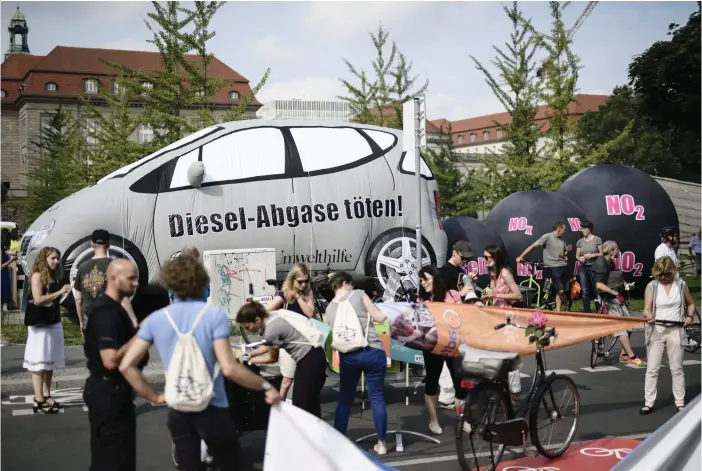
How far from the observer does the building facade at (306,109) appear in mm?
46188

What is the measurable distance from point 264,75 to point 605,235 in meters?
10.8

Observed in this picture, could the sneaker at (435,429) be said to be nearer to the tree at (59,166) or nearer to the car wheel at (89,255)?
the car wheel at (89,255)

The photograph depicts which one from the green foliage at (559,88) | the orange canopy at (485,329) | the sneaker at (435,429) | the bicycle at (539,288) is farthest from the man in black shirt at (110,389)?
the green foliage at (559,88)

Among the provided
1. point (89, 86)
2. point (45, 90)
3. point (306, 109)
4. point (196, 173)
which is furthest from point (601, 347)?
point (45, 90)

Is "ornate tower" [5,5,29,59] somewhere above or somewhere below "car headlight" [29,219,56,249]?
above

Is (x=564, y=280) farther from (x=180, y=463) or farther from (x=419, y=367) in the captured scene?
(x=180, y=463)

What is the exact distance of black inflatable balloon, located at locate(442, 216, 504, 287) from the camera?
691 inches

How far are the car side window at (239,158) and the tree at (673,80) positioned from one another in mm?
28047

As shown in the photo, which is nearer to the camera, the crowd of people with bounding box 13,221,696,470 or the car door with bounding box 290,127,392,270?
the crowd of people with bounding box 13,221,696,470

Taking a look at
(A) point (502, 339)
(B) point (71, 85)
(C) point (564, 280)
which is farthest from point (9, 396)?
(B) point (71, 85)

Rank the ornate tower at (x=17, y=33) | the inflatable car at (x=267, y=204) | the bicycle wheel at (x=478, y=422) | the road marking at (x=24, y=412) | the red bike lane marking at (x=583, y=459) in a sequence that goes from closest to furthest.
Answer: the bicycle wheel at (x=478, y=422), the red bike lane marking at (x=583, y=459), the road marking at (x=24, y=412), the inflatable car at (x=267, y=204), the ornate tower at (x=17, y=33)

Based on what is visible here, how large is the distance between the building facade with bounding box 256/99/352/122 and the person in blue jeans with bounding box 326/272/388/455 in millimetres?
36802

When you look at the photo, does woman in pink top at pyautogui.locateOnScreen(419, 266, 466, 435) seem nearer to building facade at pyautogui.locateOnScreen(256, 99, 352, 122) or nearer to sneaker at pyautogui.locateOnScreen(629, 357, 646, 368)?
sneaker at pyautogui.locateOnScreen(629, 357, 646, 368)

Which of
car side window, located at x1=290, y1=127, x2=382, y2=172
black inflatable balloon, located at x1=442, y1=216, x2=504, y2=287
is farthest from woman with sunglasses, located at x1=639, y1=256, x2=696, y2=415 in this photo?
black inflatable balloon, located at x1=442, y1=216, x2=504, y2=287
